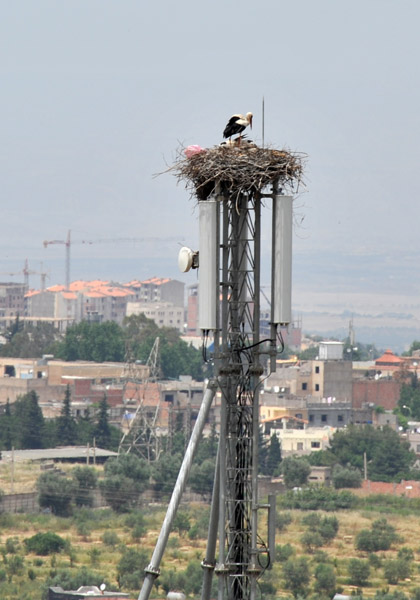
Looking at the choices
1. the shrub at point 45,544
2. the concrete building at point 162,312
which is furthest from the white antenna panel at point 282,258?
the concrete building at point 162,312

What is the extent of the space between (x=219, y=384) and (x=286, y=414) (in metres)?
64.3

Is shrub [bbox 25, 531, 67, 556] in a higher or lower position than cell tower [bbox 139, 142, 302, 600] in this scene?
lower

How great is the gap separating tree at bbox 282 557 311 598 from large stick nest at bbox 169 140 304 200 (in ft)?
85.9

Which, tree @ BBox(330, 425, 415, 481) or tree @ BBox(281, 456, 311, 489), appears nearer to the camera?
tree @ BBox(281, 456, 311, 489)

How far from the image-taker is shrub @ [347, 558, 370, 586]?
3809cm

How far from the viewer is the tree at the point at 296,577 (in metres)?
37.2

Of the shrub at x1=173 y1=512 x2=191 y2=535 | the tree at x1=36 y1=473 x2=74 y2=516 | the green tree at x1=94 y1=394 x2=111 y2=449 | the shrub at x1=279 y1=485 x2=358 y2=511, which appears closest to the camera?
the shrub at x1=173 y1=512 x2=191 y2=535

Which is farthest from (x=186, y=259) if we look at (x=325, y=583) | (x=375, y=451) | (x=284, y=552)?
(x=375, y=451)

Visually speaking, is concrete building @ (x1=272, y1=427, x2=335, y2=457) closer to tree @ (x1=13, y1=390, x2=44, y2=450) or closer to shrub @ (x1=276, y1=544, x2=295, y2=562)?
tree @ (x1=13, y1=390, x2=44, y2=450)

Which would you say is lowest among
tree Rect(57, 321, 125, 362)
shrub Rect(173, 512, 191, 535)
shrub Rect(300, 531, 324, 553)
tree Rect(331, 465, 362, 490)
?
shrub Rect(300, 531, 324, 553)

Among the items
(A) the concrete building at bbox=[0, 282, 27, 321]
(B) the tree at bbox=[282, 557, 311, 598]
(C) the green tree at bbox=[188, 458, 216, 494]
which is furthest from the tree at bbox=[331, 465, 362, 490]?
(A) the concrete building at bbox=[0, 282, 27, 321]

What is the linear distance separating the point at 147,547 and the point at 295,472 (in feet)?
→ 54.6

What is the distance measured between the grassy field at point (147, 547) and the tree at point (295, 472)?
6.58m

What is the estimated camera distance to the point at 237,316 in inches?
447
